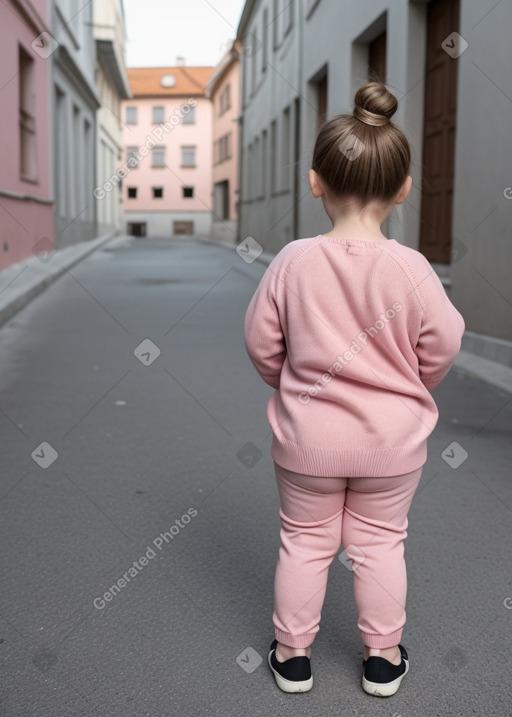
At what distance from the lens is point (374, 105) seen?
1840 millimetres

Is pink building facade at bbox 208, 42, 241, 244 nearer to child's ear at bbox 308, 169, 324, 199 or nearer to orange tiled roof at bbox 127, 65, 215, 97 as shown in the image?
orange tiled roof at bbox 127, 65, 215, 97

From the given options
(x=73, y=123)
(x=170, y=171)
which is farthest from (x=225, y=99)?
(x=73, y=123)

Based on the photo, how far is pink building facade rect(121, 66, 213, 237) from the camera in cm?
5762

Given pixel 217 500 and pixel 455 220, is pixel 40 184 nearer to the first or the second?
pixel 455 220

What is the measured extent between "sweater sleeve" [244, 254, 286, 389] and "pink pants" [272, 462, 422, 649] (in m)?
0.26

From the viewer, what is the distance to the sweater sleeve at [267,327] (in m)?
1.95

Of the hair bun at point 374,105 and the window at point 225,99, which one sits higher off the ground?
the window at point 225,99

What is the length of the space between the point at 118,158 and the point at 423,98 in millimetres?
31377

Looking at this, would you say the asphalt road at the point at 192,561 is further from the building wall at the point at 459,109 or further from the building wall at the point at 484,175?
the building wall at the point at 484,175

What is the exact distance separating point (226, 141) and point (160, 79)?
22172 mm

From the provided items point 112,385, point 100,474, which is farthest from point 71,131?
point 100,474

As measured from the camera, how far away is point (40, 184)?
14.8 meters

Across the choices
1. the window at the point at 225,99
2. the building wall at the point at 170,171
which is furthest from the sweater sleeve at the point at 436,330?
the building wall at the point at 170,171

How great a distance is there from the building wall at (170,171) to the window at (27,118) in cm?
4237
